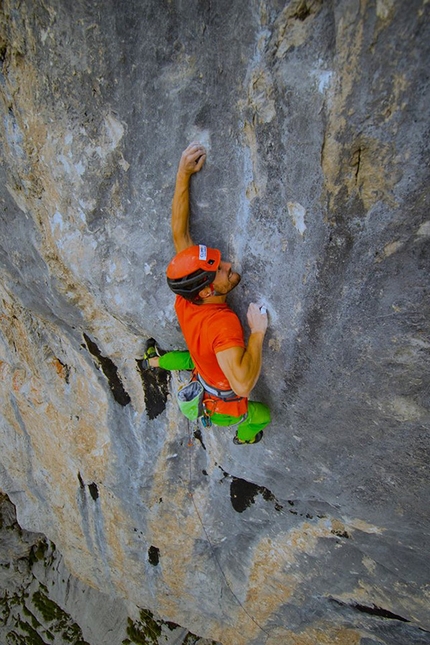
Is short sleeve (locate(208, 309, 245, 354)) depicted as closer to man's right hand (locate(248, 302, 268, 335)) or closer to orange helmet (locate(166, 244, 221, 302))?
man's right hand (locate(248, 302, 268, 335))

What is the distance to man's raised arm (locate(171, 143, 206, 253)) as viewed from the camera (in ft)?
8.60

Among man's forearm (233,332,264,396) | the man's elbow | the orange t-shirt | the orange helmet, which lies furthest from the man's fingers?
the man's elbow

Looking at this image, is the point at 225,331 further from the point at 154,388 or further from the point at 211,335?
the point at 154,388

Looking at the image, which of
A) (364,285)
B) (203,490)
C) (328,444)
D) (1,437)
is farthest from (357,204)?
(1,437)

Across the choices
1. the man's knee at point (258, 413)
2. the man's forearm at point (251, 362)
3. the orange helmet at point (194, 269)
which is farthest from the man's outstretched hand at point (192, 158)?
the man's knee at point (258, 413)

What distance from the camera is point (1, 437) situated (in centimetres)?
608

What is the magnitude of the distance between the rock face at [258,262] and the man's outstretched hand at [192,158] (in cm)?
5

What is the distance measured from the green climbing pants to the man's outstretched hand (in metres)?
1.39

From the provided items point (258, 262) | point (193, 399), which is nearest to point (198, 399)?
point (193, 399)

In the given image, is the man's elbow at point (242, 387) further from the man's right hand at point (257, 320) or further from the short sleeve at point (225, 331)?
the man's right hand at point (257, 320)

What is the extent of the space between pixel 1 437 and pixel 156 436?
3.03 m

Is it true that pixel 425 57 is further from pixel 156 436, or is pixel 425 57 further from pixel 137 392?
pixel 156 436

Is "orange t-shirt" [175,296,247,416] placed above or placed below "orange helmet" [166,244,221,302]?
below

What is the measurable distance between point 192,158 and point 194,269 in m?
0.68
